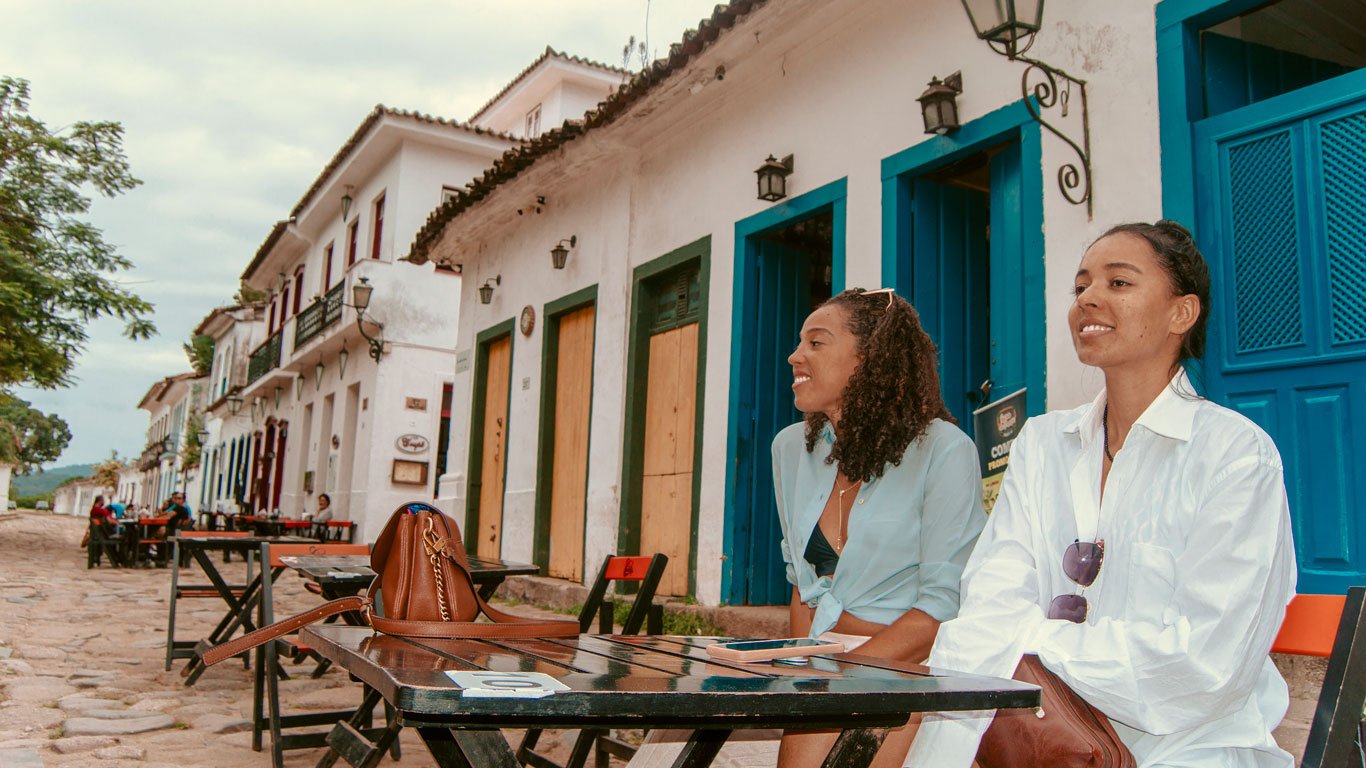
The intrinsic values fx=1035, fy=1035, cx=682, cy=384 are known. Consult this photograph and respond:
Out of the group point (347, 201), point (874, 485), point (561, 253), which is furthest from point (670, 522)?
point (347, 201)

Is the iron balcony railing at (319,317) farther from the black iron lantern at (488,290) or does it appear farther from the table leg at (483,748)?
the table leg at (483,748)

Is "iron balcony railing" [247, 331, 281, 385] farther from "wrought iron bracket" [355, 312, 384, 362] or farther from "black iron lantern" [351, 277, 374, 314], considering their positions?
"black iron lantern" [351, 277, 374, 314]

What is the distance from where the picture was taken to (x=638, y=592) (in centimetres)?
386

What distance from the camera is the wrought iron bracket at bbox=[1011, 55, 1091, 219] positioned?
181 inches

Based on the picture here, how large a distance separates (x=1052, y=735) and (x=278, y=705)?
3.20 meters

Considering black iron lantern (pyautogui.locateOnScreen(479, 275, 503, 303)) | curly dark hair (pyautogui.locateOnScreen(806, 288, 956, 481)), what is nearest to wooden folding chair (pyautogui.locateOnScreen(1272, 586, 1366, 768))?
curly dark hair (pyautogui.locateOnScreen(806, 288, 956, 481))

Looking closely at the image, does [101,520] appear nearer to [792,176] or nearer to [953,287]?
[792,176]

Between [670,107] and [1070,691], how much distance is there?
21.8 feet

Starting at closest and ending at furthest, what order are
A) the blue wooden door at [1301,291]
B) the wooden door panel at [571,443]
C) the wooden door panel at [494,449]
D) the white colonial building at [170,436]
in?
1. the blue wooden door at [1301,291]
2. the wooden door panel at [571,443]
3. the wooden door panel at [494,449]
4. the white colonial building at [170,436]

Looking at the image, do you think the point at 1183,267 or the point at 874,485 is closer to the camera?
the point at 1183,267

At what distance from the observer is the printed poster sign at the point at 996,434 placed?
467 cm

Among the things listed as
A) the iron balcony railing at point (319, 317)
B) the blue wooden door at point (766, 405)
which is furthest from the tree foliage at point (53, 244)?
the blue wooden door at point (766, 405)

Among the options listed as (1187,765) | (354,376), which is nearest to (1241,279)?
(1187,765)

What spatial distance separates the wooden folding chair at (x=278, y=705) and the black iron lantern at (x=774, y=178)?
11.0 ft
